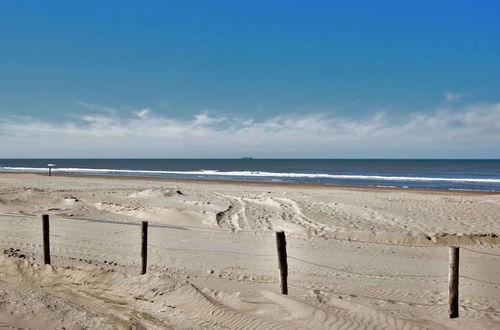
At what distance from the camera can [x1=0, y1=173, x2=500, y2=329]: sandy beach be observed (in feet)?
26.2

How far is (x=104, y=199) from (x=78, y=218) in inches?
241

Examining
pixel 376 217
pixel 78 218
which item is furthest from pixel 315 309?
pixel 78 218

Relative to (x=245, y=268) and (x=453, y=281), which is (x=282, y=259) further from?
(x=453, y=281)

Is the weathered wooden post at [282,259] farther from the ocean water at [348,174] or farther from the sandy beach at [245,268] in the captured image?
the ocean water at [348,174]

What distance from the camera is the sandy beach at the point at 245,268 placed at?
8000 mm

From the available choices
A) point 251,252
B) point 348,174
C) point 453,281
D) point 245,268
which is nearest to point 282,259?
point 245,268

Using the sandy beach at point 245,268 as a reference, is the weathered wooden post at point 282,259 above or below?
above

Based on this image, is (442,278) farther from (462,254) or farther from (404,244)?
(404,244)

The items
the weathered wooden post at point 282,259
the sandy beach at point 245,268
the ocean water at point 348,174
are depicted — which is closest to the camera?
the sandy beach at point 245,268

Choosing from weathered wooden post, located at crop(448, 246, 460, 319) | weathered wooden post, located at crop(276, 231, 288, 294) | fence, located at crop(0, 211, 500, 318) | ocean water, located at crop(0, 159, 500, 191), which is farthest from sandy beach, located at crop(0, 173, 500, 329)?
ocean water, located at crop(0, 159, 500, 191)

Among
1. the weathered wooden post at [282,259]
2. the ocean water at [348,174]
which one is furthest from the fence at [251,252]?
the ocean water at [348,174]

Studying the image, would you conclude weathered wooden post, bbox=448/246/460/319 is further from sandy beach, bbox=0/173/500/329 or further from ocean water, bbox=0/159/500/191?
ocean water, bbox=0/159/500/191

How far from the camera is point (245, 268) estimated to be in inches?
444

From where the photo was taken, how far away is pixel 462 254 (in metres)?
12.9
